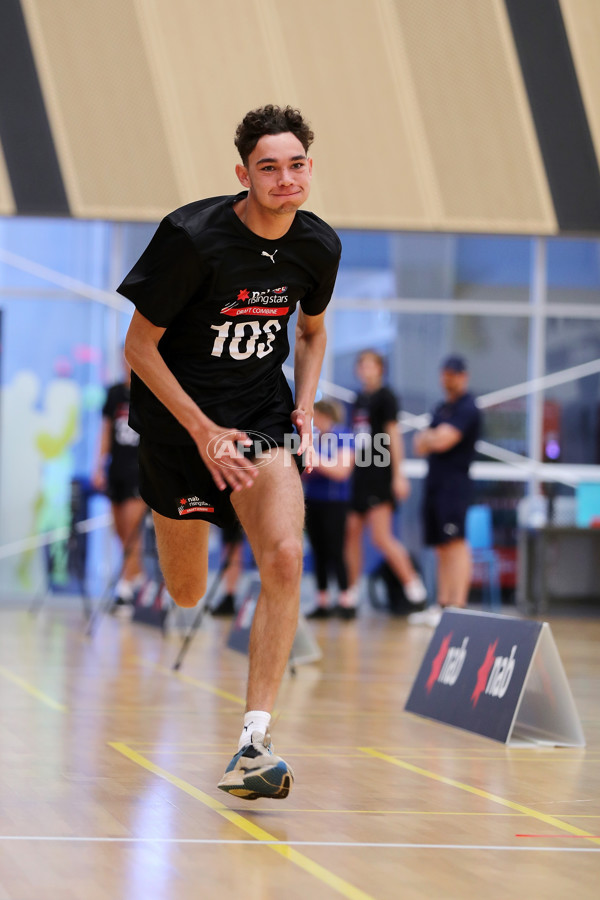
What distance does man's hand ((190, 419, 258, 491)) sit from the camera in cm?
380

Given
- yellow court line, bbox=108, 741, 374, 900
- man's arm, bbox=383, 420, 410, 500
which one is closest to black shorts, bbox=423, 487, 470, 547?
man's arm, bbox=383, 420, 410, 500

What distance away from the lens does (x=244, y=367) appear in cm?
409

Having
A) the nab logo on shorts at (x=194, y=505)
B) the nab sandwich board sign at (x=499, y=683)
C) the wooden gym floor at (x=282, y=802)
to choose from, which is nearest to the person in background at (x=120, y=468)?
the wooden gym floor at (x=282, y=802)

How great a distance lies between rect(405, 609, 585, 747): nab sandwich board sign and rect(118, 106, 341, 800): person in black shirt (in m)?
1.59

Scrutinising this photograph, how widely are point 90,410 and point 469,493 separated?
4615mm

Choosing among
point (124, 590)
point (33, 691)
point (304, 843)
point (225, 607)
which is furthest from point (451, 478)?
point (304, 843)

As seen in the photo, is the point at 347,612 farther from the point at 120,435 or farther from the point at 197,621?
the point at 197,621

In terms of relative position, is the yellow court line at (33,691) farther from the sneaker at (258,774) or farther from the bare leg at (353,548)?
the bare leg at (353,548)

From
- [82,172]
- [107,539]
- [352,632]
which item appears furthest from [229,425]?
[107,539]

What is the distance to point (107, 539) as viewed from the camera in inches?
517

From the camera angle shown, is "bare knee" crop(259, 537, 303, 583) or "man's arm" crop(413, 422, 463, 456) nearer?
"bare knee" crop(259, 537, 303, 583)

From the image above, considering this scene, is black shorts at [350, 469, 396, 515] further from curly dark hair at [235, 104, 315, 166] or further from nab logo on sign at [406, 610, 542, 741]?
curly dark hair at [235, 104, 315, 166]

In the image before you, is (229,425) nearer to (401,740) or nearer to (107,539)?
(401,740)

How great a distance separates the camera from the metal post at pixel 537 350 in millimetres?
13320
